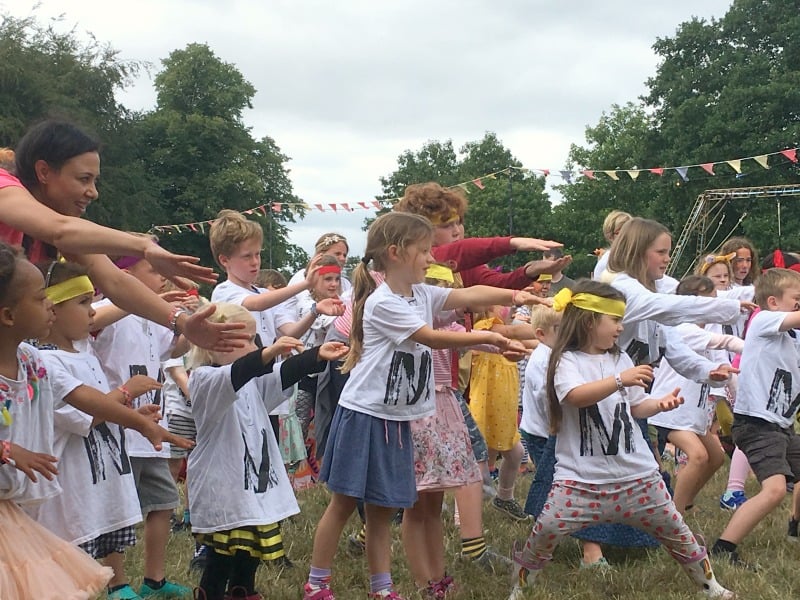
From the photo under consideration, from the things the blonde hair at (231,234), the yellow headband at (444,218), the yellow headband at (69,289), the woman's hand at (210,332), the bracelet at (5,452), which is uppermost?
the blonde hair at (231,234)

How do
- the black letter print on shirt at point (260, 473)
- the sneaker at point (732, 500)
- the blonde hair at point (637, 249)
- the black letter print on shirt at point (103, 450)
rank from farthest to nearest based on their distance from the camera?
the sneaker at point (732, 500) < the blonde hair at point (637, 249) < the black letter print on shirt at point (260, 473) < the black letter print on shirt at point (103, 450)

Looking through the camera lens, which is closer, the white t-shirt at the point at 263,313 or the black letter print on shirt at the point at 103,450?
the black letter print on shirt at the point at 103,450

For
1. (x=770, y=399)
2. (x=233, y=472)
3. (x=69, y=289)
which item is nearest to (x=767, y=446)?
(x=770, y=399)

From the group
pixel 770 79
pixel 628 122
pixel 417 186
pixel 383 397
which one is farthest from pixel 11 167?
pixel 628 122

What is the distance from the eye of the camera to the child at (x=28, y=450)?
9.18 feet

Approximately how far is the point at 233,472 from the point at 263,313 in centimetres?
236

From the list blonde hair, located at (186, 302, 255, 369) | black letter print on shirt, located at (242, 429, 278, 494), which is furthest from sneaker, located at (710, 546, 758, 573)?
blonde hair, located at (186, 302, 255, 369)

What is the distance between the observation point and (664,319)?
5094 mm

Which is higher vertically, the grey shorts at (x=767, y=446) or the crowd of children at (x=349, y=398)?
the crowd of children at (x=349, y=398)

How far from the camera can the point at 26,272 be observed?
2.99 meters

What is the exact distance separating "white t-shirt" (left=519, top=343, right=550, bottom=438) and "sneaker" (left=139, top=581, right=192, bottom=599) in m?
2.12

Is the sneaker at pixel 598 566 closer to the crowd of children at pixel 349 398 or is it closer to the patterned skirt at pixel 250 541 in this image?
the crowd of children at pixel 349 398

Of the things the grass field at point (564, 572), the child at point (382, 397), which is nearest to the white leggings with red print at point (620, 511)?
the grass field at point (564, 572)

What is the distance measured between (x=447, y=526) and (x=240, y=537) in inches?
97.9
